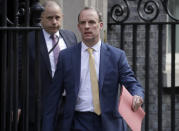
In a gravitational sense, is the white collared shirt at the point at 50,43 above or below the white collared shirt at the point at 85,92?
above

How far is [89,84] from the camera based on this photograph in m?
4.75

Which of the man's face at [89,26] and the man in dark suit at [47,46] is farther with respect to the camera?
the man in dark suit at [47,46]

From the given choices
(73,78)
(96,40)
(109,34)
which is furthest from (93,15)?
(109,34)

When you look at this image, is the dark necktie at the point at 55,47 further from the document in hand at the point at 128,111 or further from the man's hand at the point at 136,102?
the man's hand at the point at 136,102

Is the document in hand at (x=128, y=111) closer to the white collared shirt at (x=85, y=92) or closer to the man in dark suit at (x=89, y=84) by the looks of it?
the man in dark suit at (x=89, y=84)

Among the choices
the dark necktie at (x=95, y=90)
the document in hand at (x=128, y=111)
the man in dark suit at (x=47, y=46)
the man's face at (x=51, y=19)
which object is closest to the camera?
the document in hand at (x=128, y=111)

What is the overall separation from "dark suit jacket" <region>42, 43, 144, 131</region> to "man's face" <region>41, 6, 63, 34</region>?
0.69m

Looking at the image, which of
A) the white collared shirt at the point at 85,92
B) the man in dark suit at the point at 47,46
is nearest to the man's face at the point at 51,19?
the man in dark suit at the point at 47,46

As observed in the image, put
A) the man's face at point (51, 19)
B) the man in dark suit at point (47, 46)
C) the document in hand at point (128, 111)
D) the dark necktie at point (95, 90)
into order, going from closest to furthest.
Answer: the document in hand at point (128, 111), the dark necktie at point (95, 90), the man in dark suit at point (47, 46), the man's face at point (51, 19)

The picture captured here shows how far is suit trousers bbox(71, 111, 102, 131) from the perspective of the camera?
4746mm

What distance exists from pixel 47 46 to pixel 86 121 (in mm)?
1018

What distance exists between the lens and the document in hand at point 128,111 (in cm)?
453

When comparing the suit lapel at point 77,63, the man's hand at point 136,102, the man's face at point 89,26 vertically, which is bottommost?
the man's hand at point 136,102

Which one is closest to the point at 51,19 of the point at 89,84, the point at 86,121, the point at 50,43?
the point at 50,43
